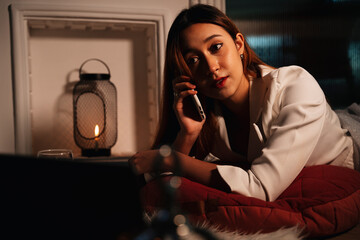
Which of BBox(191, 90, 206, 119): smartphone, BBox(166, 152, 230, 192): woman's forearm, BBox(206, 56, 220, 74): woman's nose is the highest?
BBox(206, 56, 220, 74): woman's nose

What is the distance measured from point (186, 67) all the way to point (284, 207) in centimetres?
57

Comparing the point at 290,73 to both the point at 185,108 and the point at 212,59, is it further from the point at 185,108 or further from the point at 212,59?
the point at 185,108

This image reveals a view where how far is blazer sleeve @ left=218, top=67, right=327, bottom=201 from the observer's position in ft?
3.33

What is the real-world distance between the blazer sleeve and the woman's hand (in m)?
0.35

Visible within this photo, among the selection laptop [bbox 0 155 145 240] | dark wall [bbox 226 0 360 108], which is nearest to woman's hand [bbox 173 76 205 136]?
laptop [bbox 0 155 145 240]

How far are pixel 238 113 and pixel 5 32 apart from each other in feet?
4.69

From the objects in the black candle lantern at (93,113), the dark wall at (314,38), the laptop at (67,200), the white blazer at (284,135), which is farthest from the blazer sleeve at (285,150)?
the dark wall at (314,38)

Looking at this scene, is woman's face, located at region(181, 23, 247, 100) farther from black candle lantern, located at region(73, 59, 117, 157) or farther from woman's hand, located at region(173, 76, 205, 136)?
black candle lantern, located at region(73, 59, 117, 157)

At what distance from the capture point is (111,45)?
96.4 inches

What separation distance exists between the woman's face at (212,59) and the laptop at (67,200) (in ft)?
2.79

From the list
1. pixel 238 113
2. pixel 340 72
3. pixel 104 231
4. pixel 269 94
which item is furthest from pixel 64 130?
pixel 104 231

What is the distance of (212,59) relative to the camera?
123 centimetres

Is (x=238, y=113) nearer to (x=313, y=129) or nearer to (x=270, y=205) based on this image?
(x=313, y=129)

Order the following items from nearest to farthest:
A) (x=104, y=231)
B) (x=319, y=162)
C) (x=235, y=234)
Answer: (x=104, y=231)
(x=235, y=234)
(x=319, y=162)
